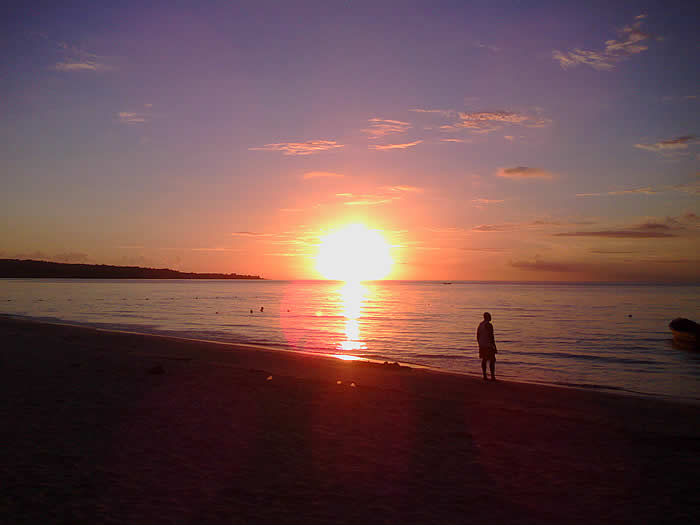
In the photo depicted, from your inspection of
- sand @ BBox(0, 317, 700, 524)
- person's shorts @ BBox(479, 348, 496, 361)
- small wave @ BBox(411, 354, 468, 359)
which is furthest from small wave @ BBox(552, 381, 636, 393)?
small wave @ BBox(411, 354, 468, 359)

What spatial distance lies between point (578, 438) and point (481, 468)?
347 centimetres

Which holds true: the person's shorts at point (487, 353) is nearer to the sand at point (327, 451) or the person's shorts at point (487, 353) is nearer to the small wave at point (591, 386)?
the sand at point (327, 451)

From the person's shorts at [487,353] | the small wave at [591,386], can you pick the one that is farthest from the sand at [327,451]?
the small wave at [591,386]

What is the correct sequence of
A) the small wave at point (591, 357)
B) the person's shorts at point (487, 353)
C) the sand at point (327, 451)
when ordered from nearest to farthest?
the sand at point (327, 451) < the person's shorts at point (487, 353) < the small wave at point (591, 357)

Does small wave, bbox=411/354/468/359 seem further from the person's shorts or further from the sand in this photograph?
the sand

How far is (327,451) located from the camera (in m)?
9.57

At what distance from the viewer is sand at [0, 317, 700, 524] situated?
6996 millimetres

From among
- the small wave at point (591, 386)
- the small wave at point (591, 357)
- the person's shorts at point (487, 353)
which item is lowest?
the small wave at point (591, 357)

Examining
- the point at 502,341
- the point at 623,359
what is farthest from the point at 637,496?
the point at 502,341

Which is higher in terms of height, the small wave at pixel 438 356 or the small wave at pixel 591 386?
the small wave at pixel 591 386

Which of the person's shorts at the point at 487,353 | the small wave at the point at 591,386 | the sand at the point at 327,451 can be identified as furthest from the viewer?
the small wave at the point at 591,386

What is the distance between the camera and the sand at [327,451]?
700 cm

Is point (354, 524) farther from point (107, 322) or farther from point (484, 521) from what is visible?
point (107, 322)

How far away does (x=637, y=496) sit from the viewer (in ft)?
25.5
